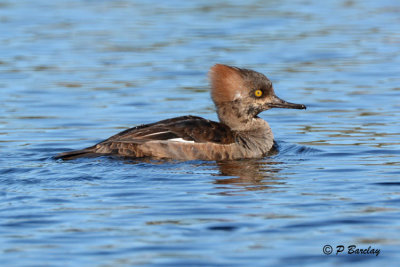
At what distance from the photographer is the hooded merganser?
31.4ft

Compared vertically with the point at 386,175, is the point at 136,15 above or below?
above

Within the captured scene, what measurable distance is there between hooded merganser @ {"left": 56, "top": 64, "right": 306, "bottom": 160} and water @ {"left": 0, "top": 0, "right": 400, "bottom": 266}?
219mm

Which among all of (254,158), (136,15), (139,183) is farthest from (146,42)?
(139,183)

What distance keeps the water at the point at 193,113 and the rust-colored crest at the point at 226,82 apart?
86cm

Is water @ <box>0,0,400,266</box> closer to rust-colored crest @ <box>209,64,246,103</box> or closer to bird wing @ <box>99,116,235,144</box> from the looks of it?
bird wing @ <box>99,116,235,144</box>

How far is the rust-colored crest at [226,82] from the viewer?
10.3 metres

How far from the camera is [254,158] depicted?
9.91 meters

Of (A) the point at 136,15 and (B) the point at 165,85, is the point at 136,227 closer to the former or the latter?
(B) the point at 165,85

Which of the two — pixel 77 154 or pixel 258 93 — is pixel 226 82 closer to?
pixel 258 93

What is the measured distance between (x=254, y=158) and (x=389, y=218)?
3044 mm

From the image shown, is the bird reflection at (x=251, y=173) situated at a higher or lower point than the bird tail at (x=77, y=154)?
lower

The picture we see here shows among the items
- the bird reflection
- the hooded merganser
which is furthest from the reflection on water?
the hooded merganser
